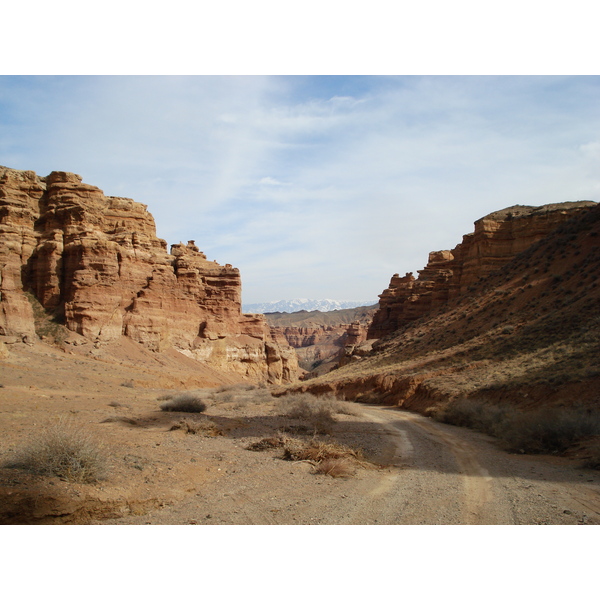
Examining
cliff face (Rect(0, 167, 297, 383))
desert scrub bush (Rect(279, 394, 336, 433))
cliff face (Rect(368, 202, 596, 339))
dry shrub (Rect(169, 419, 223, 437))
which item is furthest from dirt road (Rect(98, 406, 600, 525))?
cliff face (Rect(368, 202, 596, 339))

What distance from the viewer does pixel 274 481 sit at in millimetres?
8352

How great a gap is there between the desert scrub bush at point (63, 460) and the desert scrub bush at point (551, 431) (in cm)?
1008

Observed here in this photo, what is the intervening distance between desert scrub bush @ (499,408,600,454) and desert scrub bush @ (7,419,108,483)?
10077mm

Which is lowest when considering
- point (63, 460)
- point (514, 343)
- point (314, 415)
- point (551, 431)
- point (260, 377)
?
point (260, 377)

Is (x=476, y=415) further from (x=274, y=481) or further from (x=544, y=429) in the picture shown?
(x=274, y=481)

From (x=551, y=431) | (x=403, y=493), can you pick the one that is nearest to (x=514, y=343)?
(x=551, y=431)

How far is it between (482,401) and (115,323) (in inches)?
1348

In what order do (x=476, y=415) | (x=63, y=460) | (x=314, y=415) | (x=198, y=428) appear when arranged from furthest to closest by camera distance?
(x=314, y=415) < (x=476, y=415) < (x=198, y=428) < (x=63, y=460)

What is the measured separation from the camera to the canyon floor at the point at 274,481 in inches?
245

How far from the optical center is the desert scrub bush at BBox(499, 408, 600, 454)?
11.5 meters

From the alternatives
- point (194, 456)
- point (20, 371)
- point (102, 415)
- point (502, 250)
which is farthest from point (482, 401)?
point (502, 250)

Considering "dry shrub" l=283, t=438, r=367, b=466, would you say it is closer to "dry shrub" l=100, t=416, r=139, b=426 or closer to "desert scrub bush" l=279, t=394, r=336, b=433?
"desert scrub bush" l=279, t=394, r=336, b=433

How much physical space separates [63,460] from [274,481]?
3.48 metres

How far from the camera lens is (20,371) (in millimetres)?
24578
